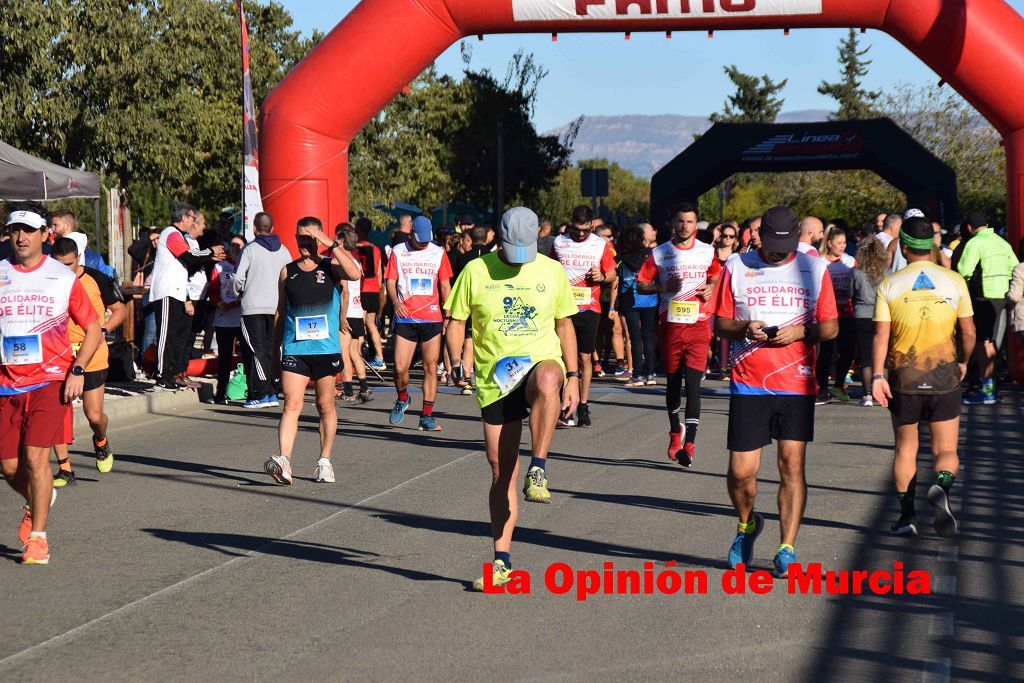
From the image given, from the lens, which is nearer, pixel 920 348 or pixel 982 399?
pixel 920 348

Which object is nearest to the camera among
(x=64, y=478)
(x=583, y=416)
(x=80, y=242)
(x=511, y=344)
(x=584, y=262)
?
(x=511, y=344)

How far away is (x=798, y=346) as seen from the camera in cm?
695

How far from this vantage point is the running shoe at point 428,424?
43.1 feet

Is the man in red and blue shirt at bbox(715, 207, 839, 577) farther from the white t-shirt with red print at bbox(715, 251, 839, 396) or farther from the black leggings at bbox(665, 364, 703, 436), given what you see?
the black leggings at bbox(665, 364, 703, 436)

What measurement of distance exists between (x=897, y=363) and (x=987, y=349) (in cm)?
780

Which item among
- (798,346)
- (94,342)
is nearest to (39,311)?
(94,342)

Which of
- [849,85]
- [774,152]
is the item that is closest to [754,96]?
[849,85]

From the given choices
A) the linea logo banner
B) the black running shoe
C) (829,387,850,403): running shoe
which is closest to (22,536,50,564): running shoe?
the black running shoe

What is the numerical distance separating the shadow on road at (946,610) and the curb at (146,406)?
7.92 m

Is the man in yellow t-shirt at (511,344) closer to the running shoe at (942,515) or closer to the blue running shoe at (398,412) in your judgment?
the running shoe at (942,515)

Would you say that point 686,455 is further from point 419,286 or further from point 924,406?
point 419,286

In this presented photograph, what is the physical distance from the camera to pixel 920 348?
317 inches

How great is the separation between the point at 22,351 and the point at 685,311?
533cm

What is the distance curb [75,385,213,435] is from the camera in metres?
13.9
